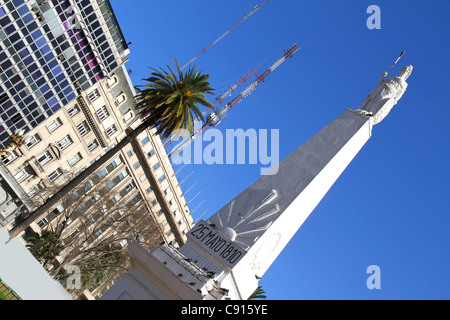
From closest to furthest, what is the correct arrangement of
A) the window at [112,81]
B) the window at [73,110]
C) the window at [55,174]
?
the window at [55,174]
the window at [73,110]
the window at [112,81]

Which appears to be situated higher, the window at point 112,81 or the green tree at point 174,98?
the window at point 112,81

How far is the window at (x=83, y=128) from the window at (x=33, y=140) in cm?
488

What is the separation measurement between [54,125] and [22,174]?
19.0 ft

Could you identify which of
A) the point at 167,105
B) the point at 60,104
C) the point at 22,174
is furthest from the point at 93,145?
the point at 167,105

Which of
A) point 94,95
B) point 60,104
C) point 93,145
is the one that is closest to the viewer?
point 60,104

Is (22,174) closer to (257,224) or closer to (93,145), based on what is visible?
(93,145)

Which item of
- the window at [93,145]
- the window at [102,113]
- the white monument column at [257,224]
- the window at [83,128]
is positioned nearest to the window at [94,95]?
the window at [102,113]

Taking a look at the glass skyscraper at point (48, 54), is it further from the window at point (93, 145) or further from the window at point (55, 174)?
the window at point (93, 145)

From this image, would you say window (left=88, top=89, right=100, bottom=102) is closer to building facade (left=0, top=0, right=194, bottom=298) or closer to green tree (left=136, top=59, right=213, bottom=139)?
building facade (left=0, top=0, right=194, bottom=298)

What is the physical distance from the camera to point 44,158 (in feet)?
144

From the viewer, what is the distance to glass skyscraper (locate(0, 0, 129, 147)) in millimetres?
36906

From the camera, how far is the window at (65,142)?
44938 millimetres
